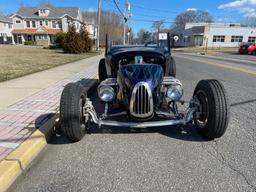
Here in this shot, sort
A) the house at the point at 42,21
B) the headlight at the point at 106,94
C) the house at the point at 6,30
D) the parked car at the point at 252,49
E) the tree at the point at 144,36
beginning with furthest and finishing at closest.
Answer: the tree at the point at 144,36, the house at the point at 6,30, the house at the point at 42,21, the parked car at the point at 252,49, the headlight at the point at 106,94

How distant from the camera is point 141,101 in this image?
384cm

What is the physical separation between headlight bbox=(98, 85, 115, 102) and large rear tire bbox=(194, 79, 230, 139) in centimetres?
148

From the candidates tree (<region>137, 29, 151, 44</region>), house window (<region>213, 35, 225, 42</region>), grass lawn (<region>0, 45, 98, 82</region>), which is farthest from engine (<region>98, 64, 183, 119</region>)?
house window (<region>213, 35, 225, 42</region>)

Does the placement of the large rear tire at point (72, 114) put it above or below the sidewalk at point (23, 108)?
above

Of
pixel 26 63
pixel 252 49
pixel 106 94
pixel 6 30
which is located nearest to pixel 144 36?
pixel 6 30

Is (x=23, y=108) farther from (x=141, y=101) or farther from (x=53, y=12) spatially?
(x=53, y=12)

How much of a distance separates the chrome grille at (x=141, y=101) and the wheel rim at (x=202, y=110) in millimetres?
850

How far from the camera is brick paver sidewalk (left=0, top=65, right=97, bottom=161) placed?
3.71 meters

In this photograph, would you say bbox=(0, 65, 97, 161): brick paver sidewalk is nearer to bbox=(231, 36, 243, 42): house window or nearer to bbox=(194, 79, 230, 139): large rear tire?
bbox=(194, 79, 230, 139): large rear tire

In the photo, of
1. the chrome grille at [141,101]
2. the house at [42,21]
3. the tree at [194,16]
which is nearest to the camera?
the chrome grille at [141,101]

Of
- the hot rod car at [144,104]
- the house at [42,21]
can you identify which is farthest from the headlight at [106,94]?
the house at [42,21]

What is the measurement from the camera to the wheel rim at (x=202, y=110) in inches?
154

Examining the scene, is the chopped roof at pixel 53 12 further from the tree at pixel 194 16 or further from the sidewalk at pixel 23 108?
the tree at pixel 194 16

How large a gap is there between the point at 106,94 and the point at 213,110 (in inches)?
69.4
